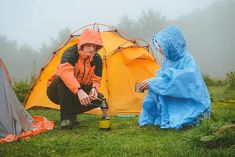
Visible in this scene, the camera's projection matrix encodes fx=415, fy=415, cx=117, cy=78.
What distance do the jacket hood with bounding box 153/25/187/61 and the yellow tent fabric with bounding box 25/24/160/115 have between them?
6.35 feet

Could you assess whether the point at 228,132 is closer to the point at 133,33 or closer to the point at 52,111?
the point at 52,111

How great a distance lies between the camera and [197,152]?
4.25 metres

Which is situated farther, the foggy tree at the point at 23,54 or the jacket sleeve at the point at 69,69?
the foggy tree at the point at 23,54

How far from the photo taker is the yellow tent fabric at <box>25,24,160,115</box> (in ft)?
26.1

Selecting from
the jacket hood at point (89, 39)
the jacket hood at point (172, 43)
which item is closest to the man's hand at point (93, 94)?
the jacket hood at point (89, 39)

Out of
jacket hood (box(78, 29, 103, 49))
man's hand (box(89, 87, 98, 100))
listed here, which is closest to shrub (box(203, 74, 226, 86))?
man's hand (box(89, 87, 98, 100))

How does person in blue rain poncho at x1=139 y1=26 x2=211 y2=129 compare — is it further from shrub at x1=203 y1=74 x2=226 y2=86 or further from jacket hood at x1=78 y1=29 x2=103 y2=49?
shrub at x1=203 y1=74 x2=226 y2=86

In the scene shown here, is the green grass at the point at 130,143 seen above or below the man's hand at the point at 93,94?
below

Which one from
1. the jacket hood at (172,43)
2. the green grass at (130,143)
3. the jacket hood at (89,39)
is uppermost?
the jacket hood at (89,39)

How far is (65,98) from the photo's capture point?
6.17m

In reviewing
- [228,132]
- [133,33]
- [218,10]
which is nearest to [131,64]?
[228,132]

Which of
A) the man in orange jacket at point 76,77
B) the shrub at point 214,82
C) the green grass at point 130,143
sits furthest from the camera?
the shrub at point 214,82

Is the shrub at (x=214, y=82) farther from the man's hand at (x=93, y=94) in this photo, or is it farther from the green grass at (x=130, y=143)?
the man's hand at (x=93, y=94)

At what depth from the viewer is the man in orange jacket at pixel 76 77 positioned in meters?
6.02
